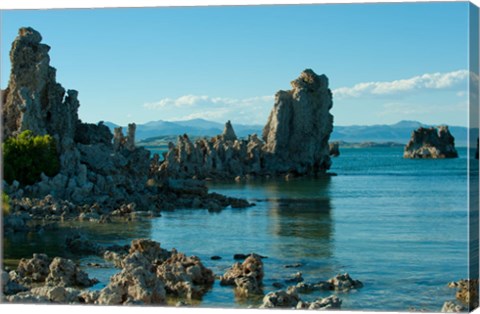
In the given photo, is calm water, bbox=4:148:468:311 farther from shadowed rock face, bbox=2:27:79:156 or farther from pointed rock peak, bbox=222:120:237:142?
pointed rock peak, bbox=222:120:237:142

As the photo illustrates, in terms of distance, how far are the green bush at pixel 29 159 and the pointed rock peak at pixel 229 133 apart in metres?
29.4

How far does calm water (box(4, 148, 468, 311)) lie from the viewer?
1400 cm

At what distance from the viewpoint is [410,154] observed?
89.0 metres

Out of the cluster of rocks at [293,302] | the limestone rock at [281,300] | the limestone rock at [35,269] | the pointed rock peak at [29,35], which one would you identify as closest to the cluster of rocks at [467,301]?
the cluster of rocks at [293,302]

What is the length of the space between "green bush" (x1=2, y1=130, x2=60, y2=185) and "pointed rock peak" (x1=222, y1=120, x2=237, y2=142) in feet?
96.5

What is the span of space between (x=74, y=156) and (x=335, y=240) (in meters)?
11.6

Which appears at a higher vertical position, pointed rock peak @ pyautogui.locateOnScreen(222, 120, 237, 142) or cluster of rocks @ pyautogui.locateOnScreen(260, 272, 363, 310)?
pointed rock peak @ pyautogui.locateOnScreen(222, 120, 237, 142)

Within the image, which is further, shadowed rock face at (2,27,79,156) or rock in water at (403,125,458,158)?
rock in water at (403,125,458,158)

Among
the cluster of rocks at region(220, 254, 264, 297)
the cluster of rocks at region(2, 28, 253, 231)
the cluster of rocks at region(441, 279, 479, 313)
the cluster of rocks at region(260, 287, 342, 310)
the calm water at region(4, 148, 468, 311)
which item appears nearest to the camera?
the cluster of rocks at region(441, 279, 479, 313)

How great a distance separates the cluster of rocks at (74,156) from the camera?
27641 millimetres

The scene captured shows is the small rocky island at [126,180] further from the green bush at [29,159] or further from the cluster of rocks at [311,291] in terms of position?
the green bush at [29,159]

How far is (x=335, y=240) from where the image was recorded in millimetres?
21000

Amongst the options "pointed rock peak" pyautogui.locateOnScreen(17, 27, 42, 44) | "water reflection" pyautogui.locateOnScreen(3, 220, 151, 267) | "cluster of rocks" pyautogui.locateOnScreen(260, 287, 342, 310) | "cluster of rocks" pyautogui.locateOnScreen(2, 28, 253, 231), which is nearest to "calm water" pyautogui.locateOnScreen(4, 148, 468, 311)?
"water reflection" pyautogui.locateOnScreen(3, 220, 151, 267)

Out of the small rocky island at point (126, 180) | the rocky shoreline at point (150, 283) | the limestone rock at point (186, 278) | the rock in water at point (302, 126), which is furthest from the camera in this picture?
the rock in water at point (302, 126)
